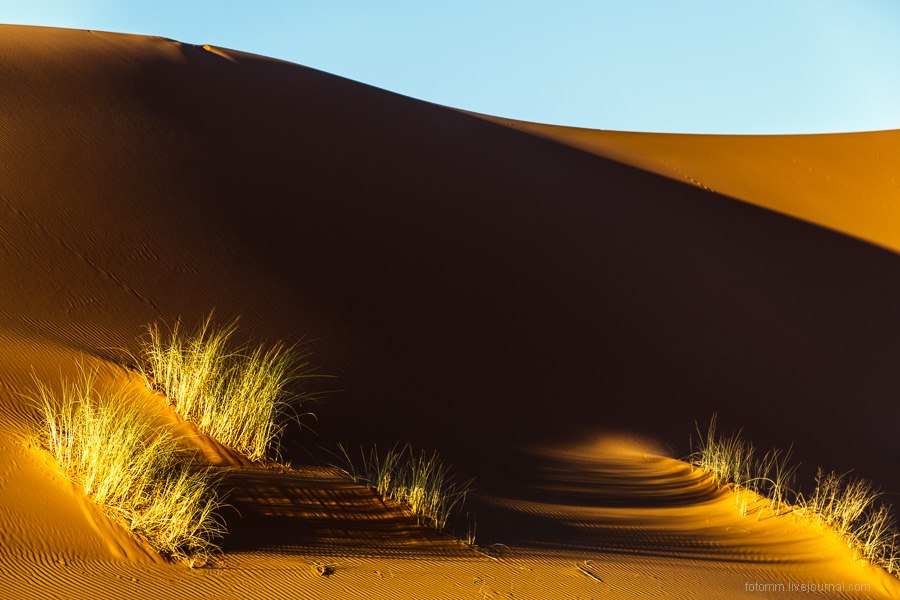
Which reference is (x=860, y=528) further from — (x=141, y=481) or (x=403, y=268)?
(x=403, y=268)

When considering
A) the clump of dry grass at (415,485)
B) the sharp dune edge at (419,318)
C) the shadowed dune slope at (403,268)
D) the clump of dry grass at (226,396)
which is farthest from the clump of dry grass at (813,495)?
the clump of dry grass at (226,396)

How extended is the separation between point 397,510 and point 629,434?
3.90m

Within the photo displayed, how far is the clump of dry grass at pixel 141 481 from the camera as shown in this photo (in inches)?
200

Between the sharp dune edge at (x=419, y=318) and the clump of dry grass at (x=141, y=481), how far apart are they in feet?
0.36

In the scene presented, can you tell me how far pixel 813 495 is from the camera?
8.60m

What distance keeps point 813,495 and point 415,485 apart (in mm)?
4344

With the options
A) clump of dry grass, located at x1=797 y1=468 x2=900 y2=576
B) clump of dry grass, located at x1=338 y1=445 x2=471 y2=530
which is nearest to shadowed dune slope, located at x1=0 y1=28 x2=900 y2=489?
clump of dry grass, located at x1=338 y1=445 x2=471 y2=530

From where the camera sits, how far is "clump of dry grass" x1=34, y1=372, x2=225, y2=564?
5.09m

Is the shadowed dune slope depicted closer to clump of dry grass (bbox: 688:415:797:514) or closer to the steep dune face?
clump of dry grass (bbox: 688:415:797:514)

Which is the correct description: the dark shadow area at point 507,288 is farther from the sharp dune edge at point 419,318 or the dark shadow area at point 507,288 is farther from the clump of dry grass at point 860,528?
the clump of dry grass at point 860,528

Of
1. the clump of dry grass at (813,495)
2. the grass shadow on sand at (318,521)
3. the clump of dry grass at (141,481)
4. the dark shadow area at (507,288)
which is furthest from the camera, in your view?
the dark shadow area at (507,288)

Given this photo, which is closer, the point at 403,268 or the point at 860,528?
the point at 860,528

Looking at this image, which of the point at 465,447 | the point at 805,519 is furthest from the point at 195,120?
the point at 805,519

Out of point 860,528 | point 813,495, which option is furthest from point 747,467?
point 860,528
